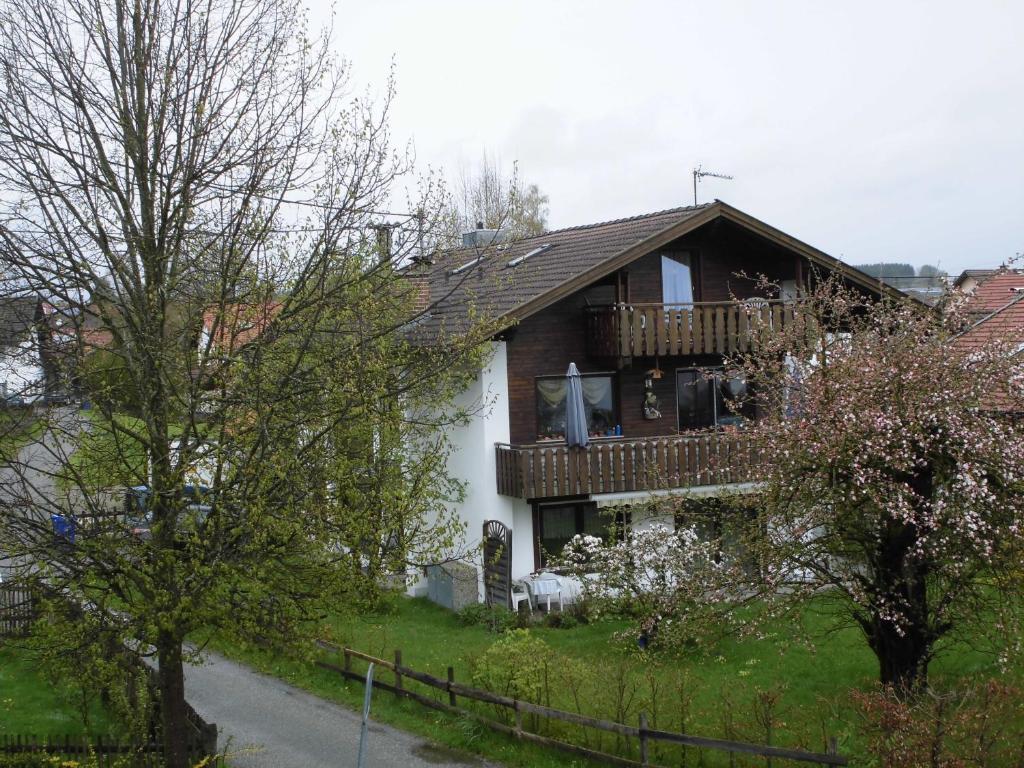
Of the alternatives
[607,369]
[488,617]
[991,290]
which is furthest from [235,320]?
[991,290]

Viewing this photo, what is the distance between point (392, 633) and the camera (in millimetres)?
19125

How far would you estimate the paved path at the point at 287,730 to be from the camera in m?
13.2

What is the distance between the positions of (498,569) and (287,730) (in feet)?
22.2

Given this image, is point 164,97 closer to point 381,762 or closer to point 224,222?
point 224,222

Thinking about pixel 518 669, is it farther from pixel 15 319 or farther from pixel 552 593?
pixel 15 319

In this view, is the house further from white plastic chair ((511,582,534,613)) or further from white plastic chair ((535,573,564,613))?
white plastic chair ((535,573,564,613))

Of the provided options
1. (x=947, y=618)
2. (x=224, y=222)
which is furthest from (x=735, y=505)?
(x=224, y=222)

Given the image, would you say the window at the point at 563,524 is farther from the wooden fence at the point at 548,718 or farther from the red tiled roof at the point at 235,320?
the red tiled roof at the point at 235,320

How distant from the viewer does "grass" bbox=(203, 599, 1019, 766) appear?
1264 centimetres

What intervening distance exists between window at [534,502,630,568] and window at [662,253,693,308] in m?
5.10

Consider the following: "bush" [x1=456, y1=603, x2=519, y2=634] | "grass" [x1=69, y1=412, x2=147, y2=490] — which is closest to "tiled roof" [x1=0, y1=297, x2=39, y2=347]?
"grass" [x1=69, y1=412, x2=147, y2=490]

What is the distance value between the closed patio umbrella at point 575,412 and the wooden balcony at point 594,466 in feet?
0.80

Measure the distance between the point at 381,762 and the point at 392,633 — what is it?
596 cm

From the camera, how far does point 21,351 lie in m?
10.1
